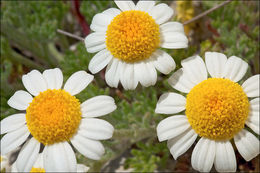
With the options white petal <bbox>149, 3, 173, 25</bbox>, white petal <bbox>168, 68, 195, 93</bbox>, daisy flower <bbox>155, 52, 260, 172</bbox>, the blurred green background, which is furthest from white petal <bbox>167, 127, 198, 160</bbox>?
white petal <bbox>149, 3, 173, 25</bbox>

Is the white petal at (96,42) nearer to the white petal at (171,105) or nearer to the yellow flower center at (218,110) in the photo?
the white petal at (171,105)

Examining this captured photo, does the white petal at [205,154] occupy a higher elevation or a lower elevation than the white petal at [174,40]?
lower

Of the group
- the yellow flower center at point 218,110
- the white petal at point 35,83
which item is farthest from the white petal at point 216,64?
the white petal at point 35,83

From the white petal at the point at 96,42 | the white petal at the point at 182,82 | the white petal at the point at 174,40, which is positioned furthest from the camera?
the white petal at the point at 96,42

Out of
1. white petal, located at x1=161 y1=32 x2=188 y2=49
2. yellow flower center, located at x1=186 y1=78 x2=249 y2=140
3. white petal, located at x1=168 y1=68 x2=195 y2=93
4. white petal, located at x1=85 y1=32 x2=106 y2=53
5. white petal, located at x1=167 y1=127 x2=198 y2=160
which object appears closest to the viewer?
yellow flower center, located at x1=186 y1=78 x2=249 y2=140

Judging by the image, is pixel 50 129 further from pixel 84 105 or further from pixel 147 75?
pixel 147 75

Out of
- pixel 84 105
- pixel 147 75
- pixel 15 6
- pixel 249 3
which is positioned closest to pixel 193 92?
pixel 147 75

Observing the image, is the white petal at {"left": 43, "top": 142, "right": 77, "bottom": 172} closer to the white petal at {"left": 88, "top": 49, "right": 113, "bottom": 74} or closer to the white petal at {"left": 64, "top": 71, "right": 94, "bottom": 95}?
the white petal at {"left": 64, "top": 71, "right": 94, "bottom": 95}

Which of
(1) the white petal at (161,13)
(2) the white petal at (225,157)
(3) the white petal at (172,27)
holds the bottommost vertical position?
A: (2) the white petal at (225,157)
